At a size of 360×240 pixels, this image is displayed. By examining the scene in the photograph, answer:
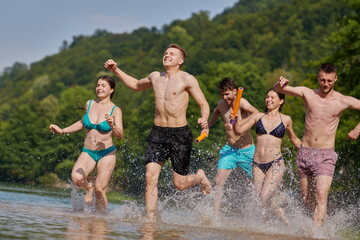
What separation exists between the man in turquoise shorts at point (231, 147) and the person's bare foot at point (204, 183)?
0.65ft

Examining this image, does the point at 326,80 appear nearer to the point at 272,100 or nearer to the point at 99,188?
the point at 272,100

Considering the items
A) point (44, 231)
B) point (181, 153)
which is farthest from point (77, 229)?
point (181, 153)

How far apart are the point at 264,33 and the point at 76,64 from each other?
36701 millimetres

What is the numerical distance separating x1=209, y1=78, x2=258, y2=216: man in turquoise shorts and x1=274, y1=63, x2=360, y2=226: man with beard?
1.62 meters

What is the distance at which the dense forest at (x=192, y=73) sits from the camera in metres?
32.4

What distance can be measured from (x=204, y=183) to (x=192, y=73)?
84336 mm

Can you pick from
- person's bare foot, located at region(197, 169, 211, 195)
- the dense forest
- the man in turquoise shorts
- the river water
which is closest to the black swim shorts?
the river water

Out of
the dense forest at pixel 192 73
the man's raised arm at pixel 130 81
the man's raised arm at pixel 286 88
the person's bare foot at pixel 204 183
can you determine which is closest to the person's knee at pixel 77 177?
the man's raised arm at pixel 130 81

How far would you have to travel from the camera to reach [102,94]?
12070 millimetres

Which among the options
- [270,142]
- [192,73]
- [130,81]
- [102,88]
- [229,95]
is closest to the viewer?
[130,81]

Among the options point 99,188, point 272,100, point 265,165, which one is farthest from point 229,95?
point 99,188

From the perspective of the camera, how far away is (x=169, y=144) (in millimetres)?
10875

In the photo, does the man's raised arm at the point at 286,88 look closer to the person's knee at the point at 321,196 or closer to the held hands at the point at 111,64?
the person's knee at the point at 321,196

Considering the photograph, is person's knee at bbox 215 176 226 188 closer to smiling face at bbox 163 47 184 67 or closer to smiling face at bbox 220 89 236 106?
smiling face at bbox 220 89 236 106
